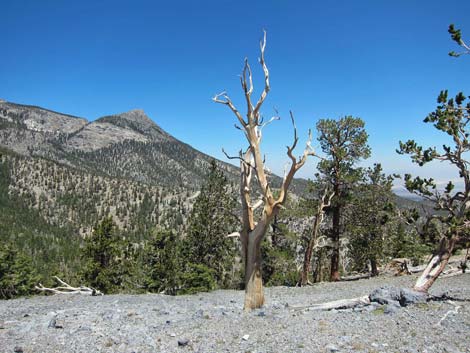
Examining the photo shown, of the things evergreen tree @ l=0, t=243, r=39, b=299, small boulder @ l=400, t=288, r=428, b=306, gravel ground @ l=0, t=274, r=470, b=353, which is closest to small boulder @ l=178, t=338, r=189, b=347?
gravel ground @ l=0, t=274, r=470, b=353

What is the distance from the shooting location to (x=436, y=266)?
422 inches

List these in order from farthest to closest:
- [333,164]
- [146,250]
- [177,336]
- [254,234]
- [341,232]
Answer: [146,250] < [341,232] < [333,164] < [254,234] < [177,336]

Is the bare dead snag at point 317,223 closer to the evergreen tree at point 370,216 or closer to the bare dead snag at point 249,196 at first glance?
the evergreen tree at point 370,216

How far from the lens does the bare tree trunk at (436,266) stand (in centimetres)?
1045

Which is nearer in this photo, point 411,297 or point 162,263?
point 411,297

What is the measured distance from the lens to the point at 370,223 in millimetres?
23766

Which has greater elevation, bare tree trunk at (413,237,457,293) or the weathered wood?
bare tree trunk at (413,237,457,293)

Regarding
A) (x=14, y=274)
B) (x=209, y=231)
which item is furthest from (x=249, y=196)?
(x=14, y=274)

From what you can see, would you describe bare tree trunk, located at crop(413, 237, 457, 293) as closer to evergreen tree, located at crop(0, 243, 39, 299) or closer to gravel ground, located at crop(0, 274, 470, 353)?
gravel ground, located at crop(0, 274, 470, 353)

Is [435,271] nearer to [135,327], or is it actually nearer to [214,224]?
[135,327]

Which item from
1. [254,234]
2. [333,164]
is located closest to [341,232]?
[333,164]

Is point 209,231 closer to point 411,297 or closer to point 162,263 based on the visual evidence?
point 162,263

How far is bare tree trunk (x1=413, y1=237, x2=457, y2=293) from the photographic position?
34.3 feet

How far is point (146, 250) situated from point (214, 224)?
6.53m
